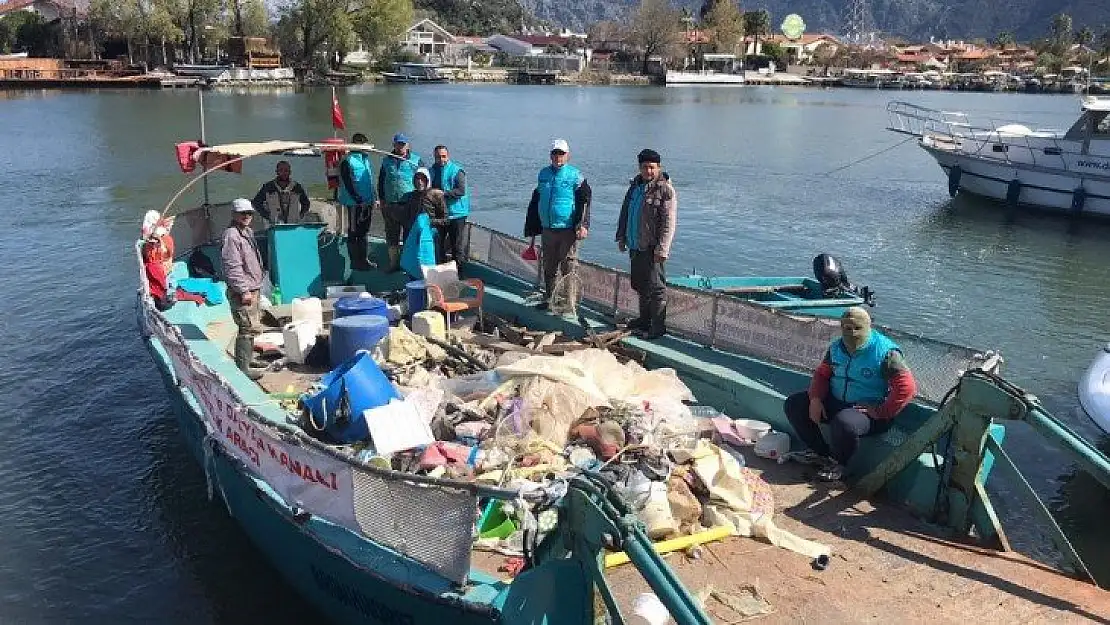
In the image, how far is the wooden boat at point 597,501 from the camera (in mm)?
4559

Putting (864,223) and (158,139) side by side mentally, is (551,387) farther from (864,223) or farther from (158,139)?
(158,139)

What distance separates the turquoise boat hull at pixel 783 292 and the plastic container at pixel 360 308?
4122mm

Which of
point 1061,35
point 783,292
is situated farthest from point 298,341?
point 1061,35

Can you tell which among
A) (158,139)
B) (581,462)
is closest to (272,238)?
(581,462)

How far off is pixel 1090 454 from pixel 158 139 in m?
42.3

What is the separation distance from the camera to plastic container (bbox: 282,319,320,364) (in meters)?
9.23

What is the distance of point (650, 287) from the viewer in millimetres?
8945

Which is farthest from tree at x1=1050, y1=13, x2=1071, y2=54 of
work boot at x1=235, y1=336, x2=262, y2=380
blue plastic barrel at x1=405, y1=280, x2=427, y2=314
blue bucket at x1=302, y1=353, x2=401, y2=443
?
blue bucket at x1=302, y1=353, x2=401, y2=443

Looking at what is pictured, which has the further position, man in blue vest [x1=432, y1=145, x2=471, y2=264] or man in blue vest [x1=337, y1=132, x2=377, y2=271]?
man in blue vest [x1=337, y1=132, x2=377, y2=271]

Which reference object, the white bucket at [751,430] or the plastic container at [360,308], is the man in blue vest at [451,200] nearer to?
the plastic container at [360,308]

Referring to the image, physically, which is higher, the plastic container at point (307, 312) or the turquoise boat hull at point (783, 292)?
the plastic container at point (307, 312)

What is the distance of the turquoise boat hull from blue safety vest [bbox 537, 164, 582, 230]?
9.20ft

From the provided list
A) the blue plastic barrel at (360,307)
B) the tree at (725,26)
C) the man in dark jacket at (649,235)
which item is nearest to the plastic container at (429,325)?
the blue plastic barrel at (360,307)

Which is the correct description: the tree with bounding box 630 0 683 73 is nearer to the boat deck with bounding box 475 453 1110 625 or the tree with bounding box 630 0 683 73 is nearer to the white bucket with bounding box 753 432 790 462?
the white bucket with bounding box 753 432 790 462
